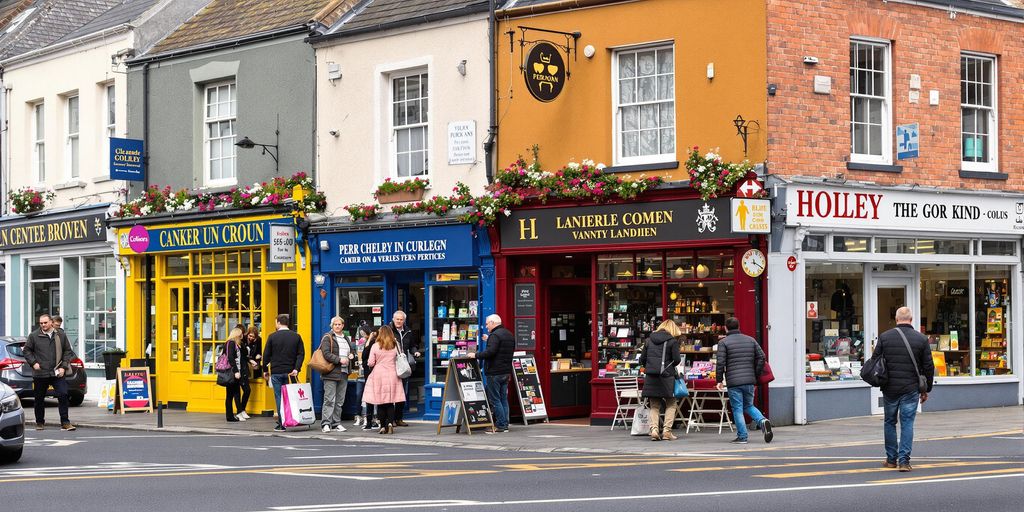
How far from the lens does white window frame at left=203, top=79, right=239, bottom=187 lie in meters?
26.0

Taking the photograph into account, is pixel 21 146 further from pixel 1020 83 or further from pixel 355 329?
pixel 1020 83

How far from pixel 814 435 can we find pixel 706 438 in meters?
1.44

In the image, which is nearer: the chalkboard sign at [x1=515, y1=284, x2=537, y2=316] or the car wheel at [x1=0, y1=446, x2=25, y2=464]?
the car wheel at [x1=0, y1=446, x2=25, y2=464]

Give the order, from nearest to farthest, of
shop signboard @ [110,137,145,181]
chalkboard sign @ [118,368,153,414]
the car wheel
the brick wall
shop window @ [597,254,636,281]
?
the car wheel, the brick wall, shop window @ [597,254,636,281], chalkboard sign @ [118,368,153,414], shop signboard @ [110,137,145,181]

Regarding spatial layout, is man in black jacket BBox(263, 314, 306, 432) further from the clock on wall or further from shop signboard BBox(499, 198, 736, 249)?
the clock on wall

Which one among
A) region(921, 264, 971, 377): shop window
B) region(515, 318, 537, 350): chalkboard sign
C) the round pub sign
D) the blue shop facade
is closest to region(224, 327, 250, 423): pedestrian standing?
the blue shop facade

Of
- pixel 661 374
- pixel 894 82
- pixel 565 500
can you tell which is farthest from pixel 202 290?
pixel 565 500

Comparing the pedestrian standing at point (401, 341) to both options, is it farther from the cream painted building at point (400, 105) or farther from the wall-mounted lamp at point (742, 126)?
the wall-mounted lamp at point (742, 126)

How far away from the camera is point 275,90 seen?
2506 cm

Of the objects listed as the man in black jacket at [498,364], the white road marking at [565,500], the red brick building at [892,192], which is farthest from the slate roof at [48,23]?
the white road marking at [565,500]

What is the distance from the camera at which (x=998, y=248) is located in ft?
73.7

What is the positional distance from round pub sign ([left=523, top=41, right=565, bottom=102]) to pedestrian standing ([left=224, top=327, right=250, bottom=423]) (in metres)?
7.19

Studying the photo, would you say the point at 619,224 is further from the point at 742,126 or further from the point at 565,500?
the point at 565,500

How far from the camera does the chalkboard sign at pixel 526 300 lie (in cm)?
2194
